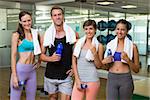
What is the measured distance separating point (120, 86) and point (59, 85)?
530 mm

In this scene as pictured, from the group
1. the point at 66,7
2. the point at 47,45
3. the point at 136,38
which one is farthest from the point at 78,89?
the point at 66,7

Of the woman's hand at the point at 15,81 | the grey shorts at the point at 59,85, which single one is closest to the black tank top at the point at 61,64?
the grey shorts at the point at 59,85

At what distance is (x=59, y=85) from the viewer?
2.06 metres

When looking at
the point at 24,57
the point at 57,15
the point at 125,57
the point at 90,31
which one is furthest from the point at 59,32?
the point at 125,57

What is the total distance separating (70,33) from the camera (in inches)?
81.5

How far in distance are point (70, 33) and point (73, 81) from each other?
453mm

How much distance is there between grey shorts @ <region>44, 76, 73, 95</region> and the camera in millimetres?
2045

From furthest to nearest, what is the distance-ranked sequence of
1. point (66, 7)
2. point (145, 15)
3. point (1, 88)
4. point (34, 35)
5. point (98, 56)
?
point (66, 7) < point (145, 15) < point (1, 88) < point (34, 35) < point (98, 56)

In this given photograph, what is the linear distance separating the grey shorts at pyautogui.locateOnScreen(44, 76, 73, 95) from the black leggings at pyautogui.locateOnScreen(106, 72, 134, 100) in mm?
359

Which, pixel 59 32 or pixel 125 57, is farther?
pixel 59 32

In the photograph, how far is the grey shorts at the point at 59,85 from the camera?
2.04 meters

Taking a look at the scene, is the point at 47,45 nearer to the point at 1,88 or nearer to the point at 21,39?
the point at 21,39

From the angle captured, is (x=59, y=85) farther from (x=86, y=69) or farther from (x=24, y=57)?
(x=24, y=57)

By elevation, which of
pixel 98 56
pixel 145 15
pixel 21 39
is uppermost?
pixel 145 15
